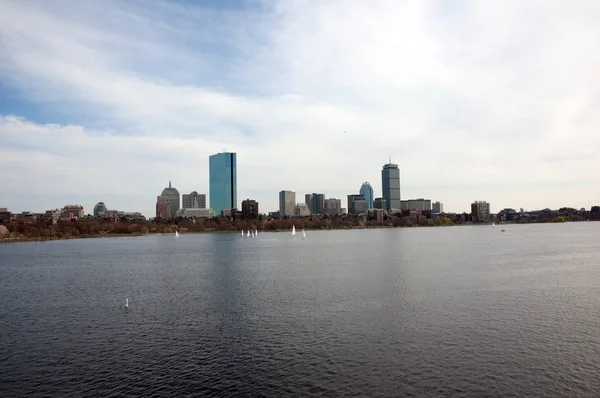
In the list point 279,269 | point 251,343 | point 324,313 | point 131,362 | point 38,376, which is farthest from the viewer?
point 279,269

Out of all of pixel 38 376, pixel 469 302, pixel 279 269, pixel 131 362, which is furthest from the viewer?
pixel 279 269

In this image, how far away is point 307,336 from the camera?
3975 cm

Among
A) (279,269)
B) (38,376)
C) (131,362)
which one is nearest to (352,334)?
(131,362)

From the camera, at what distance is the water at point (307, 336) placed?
97.8 feet

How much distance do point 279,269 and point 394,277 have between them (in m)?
25.1

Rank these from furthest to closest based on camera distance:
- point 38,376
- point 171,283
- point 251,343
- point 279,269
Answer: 1. point 279,269
2. point 171,283
3. point 251,343
4. point 38,376

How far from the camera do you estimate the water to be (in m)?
29.8

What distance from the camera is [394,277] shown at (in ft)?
243

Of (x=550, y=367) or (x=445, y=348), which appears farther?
(x=445, y=348)

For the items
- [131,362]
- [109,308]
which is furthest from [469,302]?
[109,308]

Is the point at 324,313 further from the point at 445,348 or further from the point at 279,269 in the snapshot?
the point at 279,269

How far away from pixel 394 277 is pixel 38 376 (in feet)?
180

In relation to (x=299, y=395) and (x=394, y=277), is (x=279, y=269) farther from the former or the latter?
(x=299, y=395)

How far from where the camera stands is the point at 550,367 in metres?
32.0
